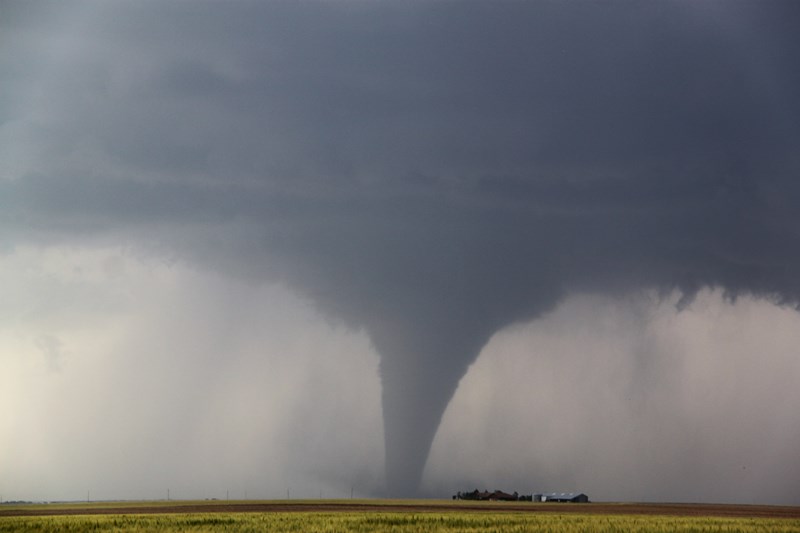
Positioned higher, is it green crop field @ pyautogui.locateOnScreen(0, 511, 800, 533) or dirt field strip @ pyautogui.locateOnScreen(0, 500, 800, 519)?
dirt field strip @ pyautogui.locateOnScreen(0, 500, 800, 519)

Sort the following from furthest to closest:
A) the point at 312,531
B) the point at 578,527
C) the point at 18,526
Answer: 1. the point at 18,526
2. the point at 578,527
3. the point at 312,531

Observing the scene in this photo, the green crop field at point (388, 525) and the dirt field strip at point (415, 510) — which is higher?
the dirt field strip at point (415, 510)

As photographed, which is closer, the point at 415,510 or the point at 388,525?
the point at 388,525

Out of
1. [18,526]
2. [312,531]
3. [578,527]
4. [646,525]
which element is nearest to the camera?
[312,531]

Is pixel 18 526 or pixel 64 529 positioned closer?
pixel 64 529

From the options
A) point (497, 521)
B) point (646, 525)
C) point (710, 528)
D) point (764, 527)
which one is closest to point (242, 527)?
point (497, 521)

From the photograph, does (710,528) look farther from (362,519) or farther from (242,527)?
(242,527)

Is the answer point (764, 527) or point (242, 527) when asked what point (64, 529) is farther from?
point (764, 527)

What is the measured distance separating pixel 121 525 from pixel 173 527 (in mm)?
6765

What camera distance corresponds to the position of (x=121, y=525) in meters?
74.1

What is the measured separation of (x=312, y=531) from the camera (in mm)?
62188

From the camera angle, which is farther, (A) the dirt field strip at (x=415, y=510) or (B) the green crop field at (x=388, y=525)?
(A) the dirt field strip at (x=415, y=510)

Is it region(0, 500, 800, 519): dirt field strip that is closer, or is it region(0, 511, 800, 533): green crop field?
region(0, 511, 800, 533): green crop field

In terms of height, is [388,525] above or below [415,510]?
below
